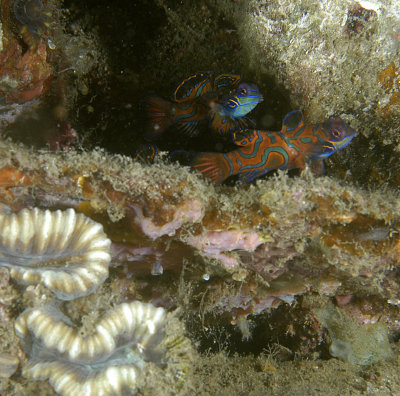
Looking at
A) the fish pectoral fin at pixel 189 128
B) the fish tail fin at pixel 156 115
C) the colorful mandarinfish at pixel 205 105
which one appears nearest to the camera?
the colorful mandarinfish at pixel 205 105

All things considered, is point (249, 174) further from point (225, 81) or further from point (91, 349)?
point (91, 349)

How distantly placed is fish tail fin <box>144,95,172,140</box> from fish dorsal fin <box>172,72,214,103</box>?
0.31m

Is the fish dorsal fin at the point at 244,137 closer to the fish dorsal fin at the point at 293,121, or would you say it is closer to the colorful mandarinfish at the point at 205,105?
the colorful mandarinfish at the point at 205,105

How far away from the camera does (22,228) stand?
1.92 m

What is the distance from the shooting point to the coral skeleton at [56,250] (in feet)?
6.17

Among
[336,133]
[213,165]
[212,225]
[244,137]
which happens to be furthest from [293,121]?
[212,225]

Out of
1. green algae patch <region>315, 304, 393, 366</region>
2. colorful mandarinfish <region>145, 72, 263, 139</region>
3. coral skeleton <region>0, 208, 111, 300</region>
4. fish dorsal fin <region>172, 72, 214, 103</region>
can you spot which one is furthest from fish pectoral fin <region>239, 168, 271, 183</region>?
green algae patch <region>315, 304, 393, 366</region>

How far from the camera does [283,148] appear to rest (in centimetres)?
362

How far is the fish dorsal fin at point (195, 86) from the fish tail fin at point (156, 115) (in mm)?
310

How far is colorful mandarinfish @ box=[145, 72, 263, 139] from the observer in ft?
11.5

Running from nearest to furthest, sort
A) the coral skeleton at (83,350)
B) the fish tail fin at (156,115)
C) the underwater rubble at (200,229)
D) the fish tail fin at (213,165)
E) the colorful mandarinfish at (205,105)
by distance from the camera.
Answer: the coral skeleton at (83,350) → the underwater rubble at (200,229) → the fish tail fin at (213,165) → the colorful mandarinfish at (205,105) → the fish tail fin at (156,115)

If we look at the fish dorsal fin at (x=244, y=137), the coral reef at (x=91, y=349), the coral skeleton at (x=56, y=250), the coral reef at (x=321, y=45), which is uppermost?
the coral reef at (x=321, y=45)

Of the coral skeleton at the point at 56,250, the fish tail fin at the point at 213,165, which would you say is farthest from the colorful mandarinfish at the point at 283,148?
the coral skeleton at the point at 56,250

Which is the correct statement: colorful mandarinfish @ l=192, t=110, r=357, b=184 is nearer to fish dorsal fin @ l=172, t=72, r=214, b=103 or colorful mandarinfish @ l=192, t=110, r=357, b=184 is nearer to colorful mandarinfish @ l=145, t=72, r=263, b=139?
colorful mandarinfish @ l=145, t=72, r=263, b=139
